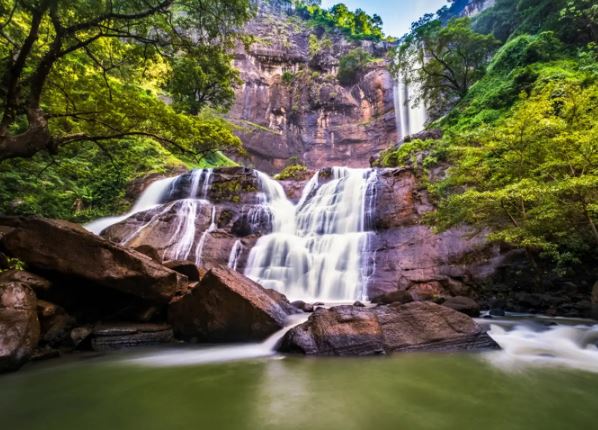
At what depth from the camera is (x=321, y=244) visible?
538 inches

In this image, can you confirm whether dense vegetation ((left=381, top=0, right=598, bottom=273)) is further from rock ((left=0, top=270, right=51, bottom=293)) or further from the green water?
rock ((left=0, top=270, right=51, bottom=293))

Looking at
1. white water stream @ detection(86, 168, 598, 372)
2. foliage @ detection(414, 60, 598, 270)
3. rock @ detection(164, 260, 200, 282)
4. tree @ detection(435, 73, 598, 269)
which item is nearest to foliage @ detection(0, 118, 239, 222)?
white water stream @ detection(86, 168, 598, 372)

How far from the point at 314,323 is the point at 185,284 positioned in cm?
355

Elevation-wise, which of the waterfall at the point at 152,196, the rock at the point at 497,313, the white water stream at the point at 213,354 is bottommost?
the white water stream at the point at 213,354

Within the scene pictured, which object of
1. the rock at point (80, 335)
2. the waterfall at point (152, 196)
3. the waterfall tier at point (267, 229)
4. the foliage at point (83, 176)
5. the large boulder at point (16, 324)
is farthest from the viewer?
the waterfall at point (152, 196)

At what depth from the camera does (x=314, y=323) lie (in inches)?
221

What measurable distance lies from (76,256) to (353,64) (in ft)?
133

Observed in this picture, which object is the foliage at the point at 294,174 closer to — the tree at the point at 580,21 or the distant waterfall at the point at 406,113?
the tree at the point at 580,21

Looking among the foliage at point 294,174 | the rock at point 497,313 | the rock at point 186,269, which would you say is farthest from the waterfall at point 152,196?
the rock at point 497,313

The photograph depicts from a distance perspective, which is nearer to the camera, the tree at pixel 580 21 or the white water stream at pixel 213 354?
the white water stream at pixel 213 354

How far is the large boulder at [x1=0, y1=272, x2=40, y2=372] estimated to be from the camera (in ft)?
14.9

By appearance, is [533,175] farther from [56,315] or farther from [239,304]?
[56,315]

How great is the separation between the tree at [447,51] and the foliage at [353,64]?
643 inches

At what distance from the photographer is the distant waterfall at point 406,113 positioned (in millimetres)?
33312
